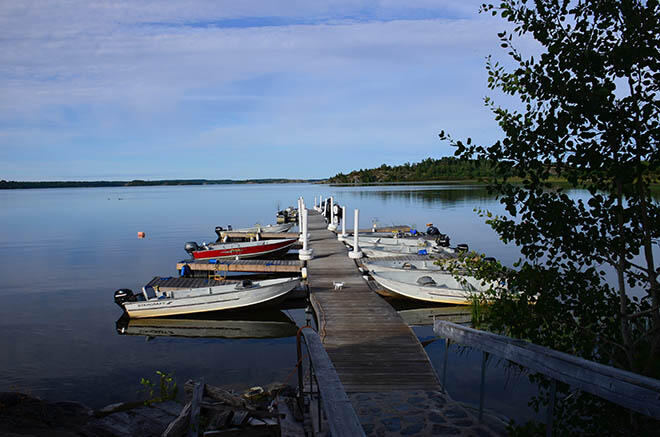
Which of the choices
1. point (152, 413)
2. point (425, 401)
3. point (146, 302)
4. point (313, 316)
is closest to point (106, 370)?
point (146, 302)

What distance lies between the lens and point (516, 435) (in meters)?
3.14

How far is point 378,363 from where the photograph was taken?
8.35 meters

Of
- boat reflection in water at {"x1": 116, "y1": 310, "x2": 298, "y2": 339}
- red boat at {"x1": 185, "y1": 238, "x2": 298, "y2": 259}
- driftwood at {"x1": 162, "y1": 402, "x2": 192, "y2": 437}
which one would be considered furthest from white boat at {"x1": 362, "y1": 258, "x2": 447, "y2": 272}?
driftwood at {"x1": 162, "y1": 402, "x2": 192, "y2": 437}

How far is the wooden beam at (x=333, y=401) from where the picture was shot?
2184mm

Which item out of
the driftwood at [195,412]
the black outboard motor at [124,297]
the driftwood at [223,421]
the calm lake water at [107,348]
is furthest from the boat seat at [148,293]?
the driftwood at [195,412]

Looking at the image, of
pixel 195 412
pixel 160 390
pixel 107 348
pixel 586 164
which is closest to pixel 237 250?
pixel 107 348

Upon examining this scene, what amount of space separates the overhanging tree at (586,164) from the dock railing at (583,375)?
18 centimetres

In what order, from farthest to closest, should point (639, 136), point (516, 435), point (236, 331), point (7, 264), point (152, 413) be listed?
1. point (7, 264)
2. point (236, 331)
3. point (152, 413)
4. point (516, 435)
5. point (639, 136)

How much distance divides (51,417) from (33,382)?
419cm

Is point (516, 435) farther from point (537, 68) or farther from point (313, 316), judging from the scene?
point (313, 316)

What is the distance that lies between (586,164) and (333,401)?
229cm

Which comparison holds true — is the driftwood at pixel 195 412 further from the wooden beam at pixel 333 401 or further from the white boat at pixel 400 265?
the white boat at pixel 400 265

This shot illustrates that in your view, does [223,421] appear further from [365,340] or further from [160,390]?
[160,390]

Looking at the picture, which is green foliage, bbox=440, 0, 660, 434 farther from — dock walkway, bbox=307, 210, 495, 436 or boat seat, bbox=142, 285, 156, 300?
boat seat, bbox=142, 285, 156, 300
